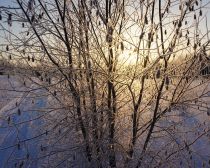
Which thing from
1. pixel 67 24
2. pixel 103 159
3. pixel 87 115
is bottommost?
pixel 103 159

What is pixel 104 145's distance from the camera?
6.29 m

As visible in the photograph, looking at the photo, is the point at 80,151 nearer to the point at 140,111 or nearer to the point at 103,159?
the point at 103,159

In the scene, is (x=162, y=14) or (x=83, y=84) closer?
(x=162, y=14)

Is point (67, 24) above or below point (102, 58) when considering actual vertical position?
above

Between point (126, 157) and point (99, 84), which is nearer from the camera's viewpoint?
point (126, 157)

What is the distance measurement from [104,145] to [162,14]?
2.01m

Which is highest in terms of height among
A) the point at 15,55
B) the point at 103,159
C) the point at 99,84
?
the point at 15,55

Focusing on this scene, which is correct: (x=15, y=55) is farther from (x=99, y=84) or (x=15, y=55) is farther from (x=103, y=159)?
(x=103, y=159)

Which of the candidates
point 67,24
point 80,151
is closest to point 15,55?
point 67,24

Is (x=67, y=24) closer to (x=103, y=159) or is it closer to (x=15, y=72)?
(x=15, y=72)

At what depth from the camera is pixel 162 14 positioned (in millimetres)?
5844

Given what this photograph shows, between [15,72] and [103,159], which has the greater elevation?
[15,72]

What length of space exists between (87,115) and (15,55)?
4.25 ft

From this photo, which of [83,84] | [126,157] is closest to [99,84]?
[83,84]
